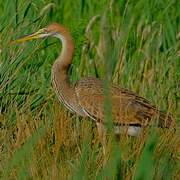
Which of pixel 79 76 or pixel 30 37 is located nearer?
pixel 30 37

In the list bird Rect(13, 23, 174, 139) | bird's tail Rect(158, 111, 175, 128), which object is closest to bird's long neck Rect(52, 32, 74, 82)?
bird Rect(13, 23, 174, 139)

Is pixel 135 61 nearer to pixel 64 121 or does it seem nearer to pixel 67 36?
pixel 67 36

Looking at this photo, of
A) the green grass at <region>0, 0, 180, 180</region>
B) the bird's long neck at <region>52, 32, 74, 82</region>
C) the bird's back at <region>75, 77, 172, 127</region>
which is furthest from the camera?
the bird's long neck at <region>52, 32, 74, 82</region>

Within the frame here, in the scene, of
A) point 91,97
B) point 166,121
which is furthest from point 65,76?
point 166,121

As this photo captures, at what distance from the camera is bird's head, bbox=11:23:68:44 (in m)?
6.11

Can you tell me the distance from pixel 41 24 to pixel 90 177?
249cm

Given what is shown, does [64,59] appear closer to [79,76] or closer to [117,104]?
[79,76]

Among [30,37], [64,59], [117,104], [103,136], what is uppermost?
[30,37]

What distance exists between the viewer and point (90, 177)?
417 cm

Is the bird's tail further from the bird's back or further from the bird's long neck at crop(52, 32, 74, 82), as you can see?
the bird's long neck at crop(52, 32, 74, 82)

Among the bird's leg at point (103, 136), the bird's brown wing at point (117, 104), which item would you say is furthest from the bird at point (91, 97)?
the bird's leg at point (103, 136)

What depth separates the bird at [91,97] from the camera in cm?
579

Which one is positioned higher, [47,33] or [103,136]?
[47,33]

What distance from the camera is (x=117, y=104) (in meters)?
5.97
